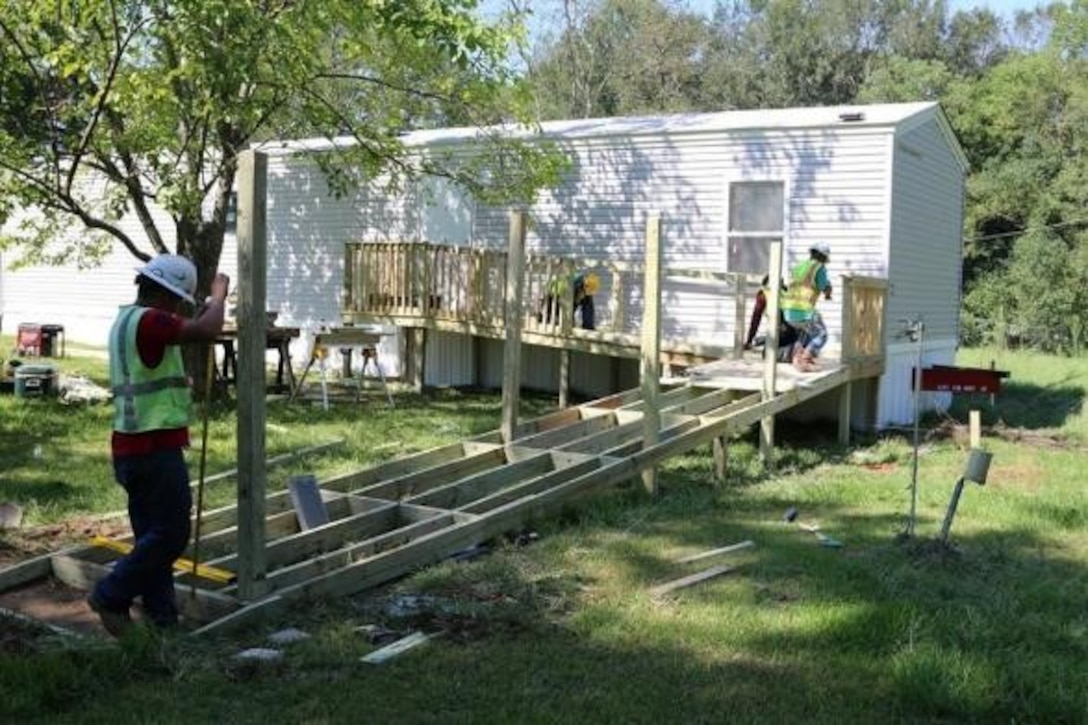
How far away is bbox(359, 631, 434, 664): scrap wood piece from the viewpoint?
4841 millimetres

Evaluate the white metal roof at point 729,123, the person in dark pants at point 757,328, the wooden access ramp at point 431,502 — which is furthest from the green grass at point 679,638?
the white metal roof at point 729,123

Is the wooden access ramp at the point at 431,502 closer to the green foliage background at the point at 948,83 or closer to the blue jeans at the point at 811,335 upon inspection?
the blue jeans at the point at 811,335

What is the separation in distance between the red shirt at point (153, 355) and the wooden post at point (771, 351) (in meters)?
6.52

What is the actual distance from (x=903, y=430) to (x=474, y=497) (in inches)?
308

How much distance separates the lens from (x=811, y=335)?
12.7 meters

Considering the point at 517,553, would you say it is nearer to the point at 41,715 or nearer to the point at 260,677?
the point at 260,677

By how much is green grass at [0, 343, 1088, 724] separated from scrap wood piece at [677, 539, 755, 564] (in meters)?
0.10

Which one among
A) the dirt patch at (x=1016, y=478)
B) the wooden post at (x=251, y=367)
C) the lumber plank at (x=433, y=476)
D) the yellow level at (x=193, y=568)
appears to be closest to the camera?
the wooden post at (x=251, y=367)

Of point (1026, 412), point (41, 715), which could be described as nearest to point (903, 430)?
point (1026, 412)

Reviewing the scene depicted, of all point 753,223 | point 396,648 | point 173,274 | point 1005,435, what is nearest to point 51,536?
point 173,274

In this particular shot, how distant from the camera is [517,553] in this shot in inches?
270

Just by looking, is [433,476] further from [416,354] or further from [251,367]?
[416,354]

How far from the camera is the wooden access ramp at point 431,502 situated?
580 cm

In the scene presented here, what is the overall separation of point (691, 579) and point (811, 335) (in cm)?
706
